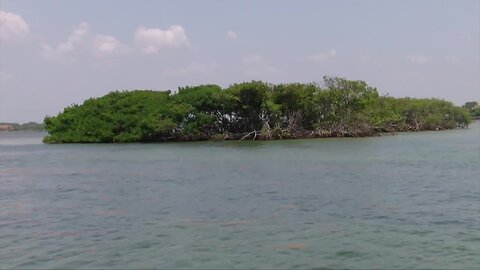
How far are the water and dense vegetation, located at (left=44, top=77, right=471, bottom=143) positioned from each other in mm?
32626

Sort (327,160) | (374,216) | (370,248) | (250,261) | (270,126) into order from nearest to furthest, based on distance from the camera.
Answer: (250,261) → (370,248) → (374,216) → (327,160) → (270,126)

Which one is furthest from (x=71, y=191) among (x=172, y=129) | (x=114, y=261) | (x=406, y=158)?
(x=172, y=129)

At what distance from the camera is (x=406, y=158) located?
101 ft

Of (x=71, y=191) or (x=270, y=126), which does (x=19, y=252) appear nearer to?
(x=71, y=191)

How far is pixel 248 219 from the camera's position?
43.9 ft

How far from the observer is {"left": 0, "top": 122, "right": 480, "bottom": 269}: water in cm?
986

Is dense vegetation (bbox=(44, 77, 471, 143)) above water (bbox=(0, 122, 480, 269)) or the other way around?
above

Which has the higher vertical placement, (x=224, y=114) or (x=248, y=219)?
(x=224, y=114)

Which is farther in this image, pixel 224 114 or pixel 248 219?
pixel 224 114

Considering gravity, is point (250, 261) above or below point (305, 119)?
below

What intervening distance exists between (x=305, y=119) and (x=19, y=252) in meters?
51.1

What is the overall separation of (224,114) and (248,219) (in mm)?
47147

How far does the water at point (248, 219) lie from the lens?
32.3 ft

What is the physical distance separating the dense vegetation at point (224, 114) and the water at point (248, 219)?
3263cm
